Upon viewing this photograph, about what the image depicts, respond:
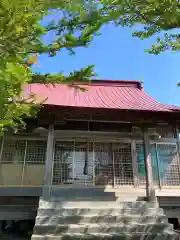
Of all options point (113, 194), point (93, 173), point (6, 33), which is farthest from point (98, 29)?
point (93, 173)

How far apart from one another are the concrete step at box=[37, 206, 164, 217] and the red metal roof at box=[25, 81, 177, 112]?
3.80m

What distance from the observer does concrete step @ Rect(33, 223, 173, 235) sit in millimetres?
5148

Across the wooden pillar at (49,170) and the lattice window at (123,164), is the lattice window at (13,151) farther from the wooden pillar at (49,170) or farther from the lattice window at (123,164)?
the lattice window at (123,164)

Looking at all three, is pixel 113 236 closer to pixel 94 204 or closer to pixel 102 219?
pixel 102 219

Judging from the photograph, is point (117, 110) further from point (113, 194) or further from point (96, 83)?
point (96, 83)

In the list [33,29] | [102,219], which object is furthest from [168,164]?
[33,29]

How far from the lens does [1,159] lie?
8.40 metres

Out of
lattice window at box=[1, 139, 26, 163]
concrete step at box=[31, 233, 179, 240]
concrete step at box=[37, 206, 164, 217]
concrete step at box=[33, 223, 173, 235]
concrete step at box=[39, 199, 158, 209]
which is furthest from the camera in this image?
lattice window at box=[1, 139, 26, 163]

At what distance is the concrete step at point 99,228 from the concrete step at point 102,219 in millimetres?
210

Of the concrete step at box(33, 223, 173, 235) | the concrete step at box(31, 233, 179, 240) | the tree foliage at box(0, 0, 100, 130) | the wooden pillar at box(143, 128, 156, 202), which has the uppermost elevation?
the tree foliage at box(0, 0, 100, 130)

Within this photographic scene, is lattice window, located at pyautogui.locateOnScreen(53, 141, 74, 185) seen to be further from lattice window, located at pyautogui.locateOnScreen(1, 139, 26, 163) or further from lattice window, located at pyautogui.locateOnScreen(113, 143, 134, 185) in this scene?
lattice window, located at pyautogui.locateOnScreen(113, 143, 134, 185)

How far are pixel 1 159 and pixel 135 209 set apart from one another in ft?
16.9

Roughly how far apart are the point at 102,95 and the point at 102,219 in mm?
6742

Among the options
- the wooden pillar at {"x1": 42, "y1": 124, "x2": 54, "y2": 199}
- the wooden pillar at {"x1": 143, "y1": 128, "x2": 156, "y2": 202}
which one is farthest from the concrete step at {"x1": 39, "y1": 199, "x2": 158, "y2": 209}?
the wooden pillar at {"x1": 143, "y1": 128, "x2": 156, "y2": 202}
